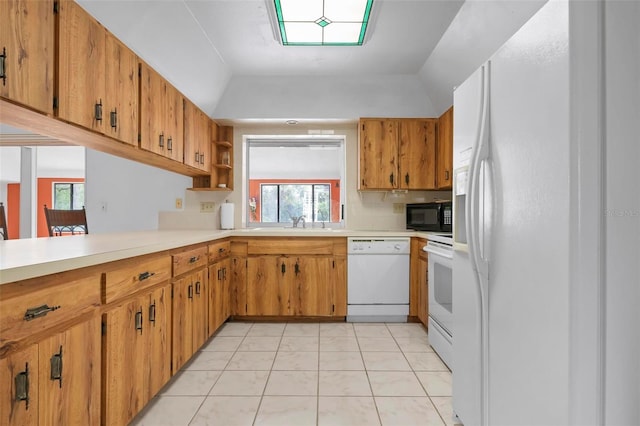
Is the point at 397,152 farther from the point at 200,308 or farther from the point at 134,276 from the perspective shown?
the point at 134,276

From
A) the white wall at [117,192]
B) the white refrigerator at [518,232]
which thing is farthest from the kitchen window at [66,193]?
the white refrigerator at [518,232]

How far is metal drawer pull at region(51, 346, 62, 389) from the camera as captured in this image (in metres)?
1.05

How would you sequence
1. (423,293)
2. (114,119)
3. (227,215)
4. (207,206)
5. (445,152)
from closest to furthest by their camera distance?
1. (114,119)
2. (423,293)
3. (445,152)
4. (227,215)
5. (207,206)

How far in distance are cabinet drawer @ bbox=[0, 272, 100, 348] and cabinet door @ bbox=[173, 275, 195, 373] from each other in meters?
0.74

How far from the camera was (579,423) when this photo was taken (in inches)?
34.0

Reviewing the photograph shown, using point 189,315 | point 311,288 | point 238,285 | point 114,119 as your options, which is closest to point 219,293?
point 238,285

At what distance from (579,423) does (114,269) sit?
171cm

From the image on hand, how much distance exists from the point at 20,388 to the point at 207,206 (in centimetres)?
281

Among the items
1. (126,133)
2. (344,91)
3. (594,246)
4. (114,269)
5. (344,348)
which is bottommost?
(344,348)

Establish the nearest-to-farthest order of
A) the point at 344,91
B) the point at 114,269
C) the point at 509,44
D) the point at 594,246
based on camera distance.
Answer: the point at 594,246, the point at 509,44, the point at 114,269, the point at 344,91

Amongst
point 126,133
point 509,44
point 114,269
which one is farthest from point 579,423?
point 126,133

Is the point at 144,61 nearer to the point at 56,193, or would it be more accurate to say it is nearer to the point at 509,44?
the point at 509,44

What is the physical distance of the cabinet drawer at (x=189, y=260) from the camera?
1.97m

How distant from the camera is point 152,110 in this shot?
2252 millimetres
